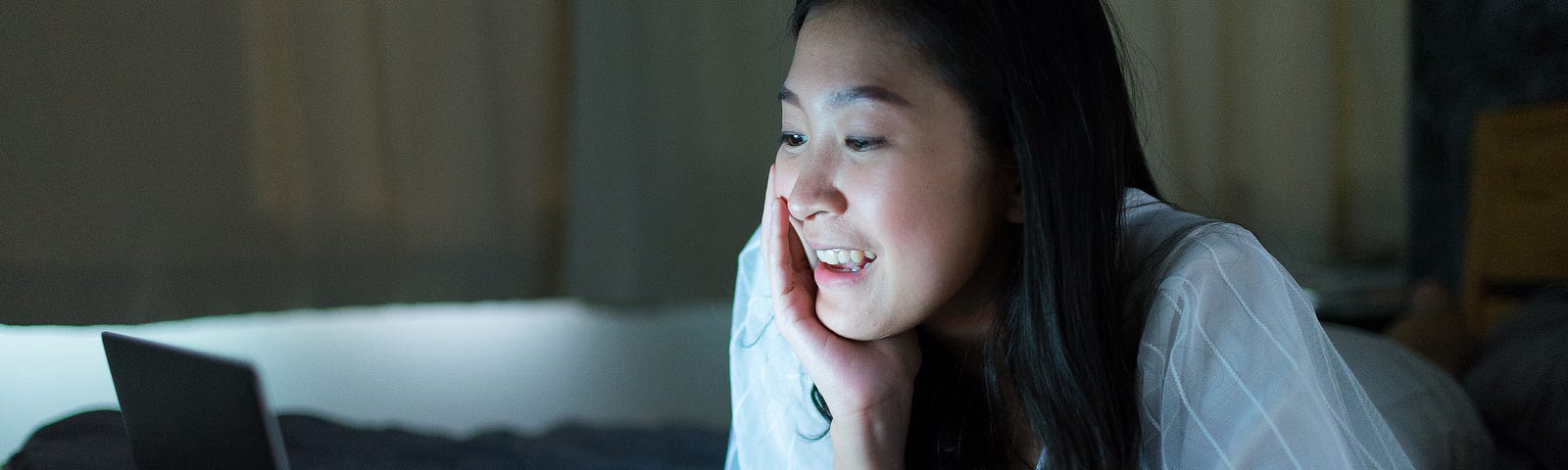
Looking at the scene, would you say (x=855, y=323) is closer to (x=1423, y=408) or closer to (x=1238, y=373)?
(x=1238, y=373)

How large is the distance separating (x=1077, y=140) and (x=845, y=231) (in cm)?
21

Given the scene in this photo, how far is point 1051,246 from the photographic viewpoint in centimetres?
88

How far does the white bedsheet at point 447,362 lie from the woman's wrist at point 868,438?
125 centimetres

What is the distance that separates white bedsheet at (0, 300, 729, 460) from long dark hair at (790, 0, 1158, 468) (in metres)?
1.49

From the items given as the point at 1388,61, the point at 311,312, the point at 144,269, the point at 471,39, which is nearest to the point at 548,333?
the point at 311,312

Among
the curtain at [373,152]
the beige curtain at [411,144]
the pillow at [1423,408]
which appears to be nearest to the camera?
the pillow at [1423,408]

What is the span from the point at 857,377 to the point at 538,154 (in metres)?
1.56

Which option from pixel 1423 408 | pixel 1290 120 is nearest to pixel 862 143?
pixel 1423 408

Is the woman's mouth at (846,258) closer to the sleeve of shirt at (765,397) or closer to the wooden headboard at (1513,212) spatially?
the sleeve of shirt at (765,397)

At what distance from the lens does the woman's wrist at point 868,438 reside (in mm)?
1045

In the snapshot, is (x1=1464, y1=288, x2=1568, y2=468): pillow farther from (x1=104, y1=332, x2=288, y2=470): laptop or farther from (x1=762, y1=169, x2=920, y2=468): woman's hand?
(x1=104, y1=332, x2=288, y2=470): laptop

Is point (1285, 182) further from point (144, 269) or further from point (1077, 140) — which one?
point (144, 269)

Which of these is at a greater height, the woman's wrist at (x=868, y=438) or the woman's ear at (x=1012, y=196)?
the woman's ear at (x=1012, y=196)

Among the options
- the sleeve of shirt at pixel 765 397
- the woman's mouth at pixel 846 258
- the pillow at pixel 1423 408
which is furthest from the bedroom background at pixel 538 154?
the woman's mouth at pixel 846 258
